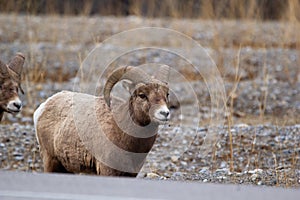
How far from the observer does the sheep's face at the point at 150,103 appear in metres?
7.41

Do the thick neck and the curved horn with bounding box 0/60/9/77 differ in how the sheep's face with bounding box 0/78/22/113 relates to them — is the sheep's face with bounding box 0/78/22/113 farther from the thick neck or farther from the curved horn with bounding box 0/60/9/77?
the thick neck

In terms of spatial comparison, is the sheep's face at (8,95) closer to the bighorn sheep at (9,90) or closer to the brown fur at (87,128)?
the bighorn sheep at (9,90)

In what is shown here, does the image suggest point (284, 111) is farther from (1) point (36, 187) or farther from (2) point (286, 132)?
(1) point (36, 187)

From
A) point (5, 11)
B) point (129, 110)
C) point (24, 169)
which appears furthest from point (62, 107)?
point (5, 11)

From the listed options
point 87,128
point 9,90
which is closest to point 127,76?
point 87,128

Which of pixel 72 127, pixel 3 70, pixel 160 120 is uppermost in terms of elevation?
pixel 3 70

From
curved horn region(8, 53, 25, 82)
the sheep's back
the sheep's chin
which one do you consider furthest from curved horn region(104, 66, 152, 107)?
curved horn region(8, 53, 25, 82)

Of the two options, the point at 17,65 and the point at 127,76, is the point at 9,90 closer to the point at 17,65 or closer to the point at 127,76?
the point at 17,65

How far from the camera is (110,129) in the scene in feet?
25.5

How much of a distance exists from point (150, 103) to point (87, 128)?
29.7 inches

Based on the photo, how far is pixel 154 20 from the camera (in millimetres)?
23141

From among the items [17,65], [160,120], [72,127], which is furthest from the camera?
[17,65]

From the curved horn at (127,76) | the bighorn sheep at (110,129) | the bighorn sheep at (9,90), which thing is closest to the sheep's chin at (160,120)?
the bighorn sheep at (110,129)

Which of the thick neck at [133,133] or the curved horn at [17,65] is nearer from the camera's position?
the thick neck at [133,133]
